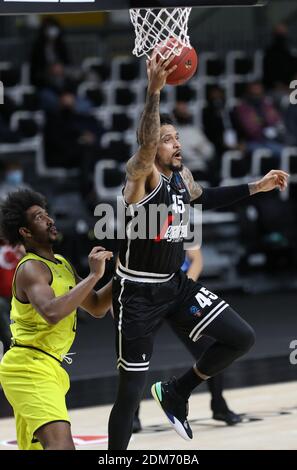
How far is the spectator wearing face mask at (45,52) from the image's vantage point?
1655 centimetres

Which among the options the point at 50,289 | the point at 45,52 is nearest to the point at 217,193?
the point at 50,289

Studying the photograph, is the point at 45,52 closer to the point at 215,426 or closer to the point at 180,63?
the point at 215,426

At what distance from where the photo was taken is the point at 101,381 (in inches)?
396

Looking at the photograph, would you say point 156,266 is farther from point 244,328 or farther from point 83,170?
point 83,170

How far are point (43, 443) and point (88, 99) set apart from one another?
1104 cm

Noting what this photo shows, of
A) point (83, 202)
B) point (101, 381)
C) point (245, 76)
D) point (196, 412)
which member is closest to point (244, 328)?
point (196, 412)

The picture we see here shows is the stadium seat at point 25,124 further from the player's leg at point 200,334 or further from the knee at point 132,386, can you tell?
the knee at point 132,386

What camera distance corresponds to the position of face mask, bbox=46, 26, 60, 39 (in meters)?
16.7

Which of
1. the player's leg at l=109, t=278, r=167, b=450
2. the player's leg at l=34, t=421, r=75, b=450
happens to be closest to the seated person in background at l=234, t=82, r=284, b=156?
the player's leg at l=109, t=278, r=167, b=450

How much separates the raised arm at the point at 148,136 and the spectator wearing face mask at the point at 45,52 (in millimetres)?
10241

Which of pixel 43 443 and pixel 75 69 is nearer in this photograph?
pixel 43 443

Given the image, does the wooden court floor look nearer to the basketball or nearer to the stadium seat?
the basketball

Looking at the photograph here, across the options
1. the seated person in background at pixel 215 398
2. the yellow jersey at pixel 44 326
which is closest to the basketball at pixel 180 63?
the yellow jersey at pixel 44 326

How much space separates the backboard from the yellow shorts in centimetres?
173
